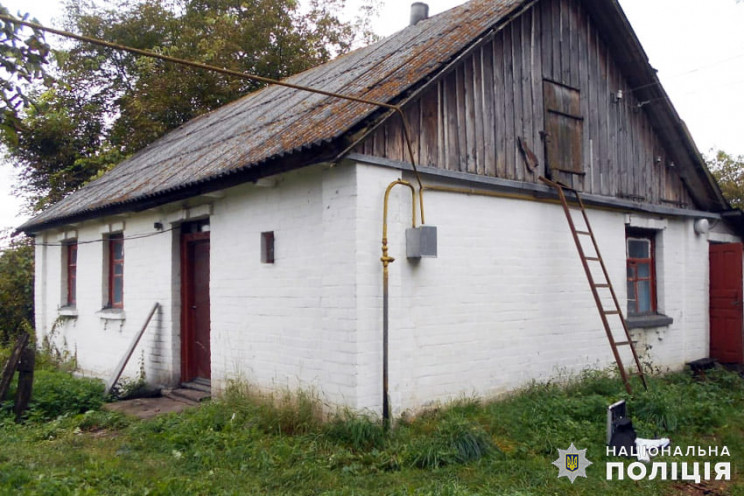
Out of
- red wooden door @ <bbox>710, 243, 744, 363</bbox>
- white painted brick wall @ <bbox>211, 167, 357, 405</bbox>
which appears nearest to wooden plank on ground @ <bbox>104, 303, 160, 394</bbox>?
white painted brick wall @ <bbox>211, 167, 357, 405</bbox>

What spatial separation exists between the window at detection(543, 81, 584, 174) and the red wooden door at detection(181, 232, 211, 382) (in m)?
5.24

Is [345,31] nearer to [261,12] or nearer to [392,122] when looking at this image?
[261,12]

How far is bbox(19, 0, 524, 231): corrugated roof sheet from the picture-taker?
289 inches

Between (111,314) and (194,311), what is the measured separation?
7.09 feet

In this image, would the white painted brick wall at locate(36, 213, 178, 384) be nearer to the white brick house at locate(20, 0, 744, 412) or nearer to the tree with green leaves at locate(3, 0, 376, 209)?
the white brick house at locate(20, 0, 744, 412)

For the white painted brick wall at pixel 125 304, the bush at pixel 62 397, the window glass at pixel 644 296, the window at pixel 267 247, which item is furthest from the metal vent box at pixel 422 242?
the window glass at pixel 644 296

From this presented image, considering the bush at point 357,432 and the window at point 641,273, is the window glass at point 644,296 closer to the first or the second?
the window at point 641,273

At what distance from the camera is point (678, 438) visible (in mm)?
6797

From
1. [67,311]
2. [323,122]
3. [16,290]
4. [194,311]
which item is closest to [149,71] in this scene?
[16,290]

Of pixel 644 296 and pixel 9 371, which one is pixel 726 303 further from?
pixel 9 371

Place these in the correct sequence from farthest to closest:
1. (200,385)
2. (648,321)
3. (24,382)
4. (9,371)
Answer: (648,321) < (200,385) < (9,371) < (24,382)

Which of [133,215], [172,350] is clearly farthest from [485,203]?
[133,215]

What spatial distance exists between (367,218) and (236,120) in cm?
609

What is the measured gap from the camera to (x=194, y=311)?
982 cm
